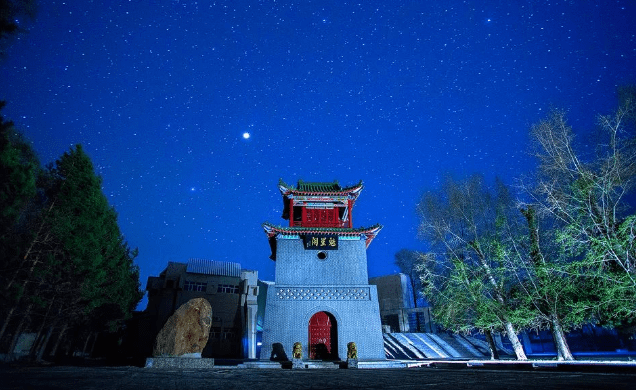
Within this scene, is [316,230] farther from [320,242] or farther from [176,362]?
[176,362]

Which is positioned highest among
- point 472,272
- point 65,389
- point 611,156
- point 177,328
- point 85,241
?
point 611,156

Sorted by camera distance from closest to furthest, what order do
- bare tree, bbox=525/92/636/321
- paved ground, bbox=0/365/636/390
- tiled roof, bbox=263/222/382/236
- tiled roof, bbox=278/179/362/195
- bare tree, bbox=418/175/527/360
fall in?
paved ground, bbox=0/365/636/390 < bare tree, bbox=525/92/636/321 < bare tree, bbox=418/175/527/360 < tiled roof, bbox=263/222/382/236 < tiled roof, bbox=278/179/362/195

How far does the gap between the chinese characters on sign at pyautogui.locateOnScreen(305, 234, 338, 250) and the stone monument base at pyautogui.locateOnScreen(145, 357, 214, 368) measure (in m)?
7.45

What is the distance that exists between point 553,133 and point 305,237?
1151 centimetres

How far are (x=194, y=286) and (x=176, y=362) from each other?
16706 millimetres

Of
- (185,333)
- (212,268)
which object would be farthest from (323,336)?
(212,268)

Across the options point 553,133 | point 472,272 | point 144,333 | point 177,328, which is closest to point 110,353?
point 144,333

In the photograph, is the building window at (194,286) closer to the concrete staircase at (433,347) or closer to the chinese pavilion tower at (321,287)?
the chinese pavilion tower at (321,287)

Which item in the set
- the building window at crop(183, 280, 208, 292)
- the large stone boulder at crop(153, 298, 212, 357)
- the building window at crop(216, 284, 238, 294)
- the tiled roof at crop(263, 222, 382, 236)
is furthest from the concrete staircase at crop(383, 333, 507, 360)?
the building window at crop(183, 280, 208, 292)

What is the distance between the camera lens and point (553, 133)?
10414mm

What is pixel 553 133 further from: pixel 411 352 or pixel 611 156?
pixel 411 352

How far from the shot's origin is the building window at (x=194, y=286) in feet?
83.2

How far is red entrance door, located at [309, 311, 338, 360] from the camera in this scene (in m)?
14.5

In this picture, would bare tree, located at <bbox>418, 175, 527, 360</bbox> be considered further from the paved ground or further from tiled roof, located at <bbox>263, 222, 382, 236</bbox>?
the paved ground
